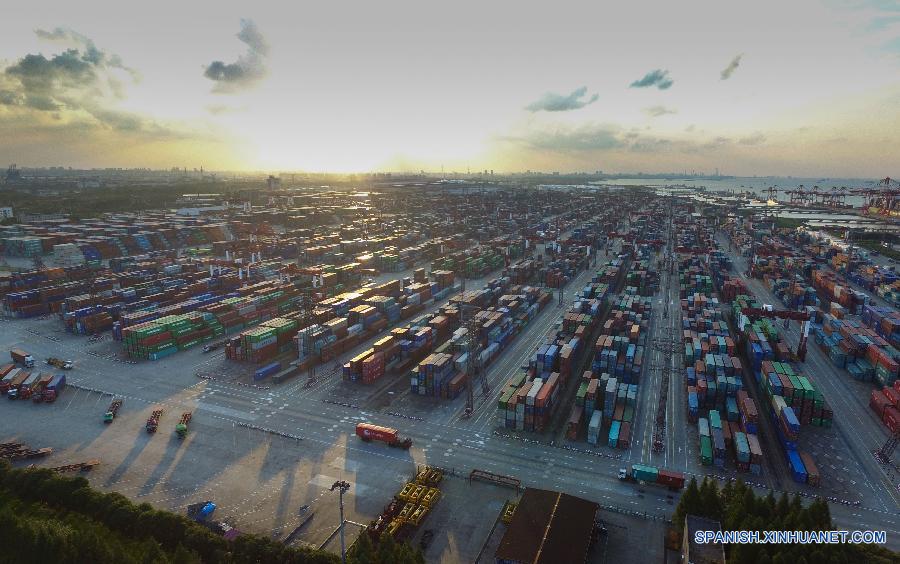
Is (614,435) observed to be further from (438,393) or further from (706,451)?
(438,393)

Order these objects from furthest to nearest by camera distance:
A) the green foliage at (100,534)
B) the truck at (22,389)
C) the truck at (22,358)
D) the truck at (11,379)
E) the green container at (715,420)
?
the truck at (22,358) < the truck at (11,379) < the truck at (22,389) < the green container at (715,420) < the green foliage at (100,534)

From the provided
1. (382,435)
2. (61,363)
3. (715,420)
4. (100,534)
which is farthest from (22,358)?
(715,420)

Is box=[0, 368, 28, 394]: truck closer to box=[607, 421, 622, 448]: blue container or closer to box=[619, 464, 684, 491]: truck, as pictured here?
box=[607, 421, 622, 448]: blue container

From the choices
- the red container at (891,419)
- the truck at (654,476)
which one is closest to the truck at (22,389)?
the truck at (654,476)

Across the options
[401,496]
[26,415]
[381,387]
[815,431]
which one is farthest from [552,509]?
[26,415]

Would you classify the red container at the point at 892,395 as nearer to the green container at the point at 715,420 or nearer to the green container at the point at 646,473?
the green container at the point at 715,420

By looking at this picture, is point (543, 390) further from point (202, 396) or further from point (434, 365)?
point (202, 396)

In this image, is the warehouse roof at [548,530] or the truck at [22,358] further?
the truck at [22,358]

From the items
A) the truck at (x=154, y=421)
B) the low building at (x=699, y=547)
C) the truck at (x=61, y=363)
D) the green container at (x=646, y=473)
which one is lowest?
the truck at (x=61, y=363)
